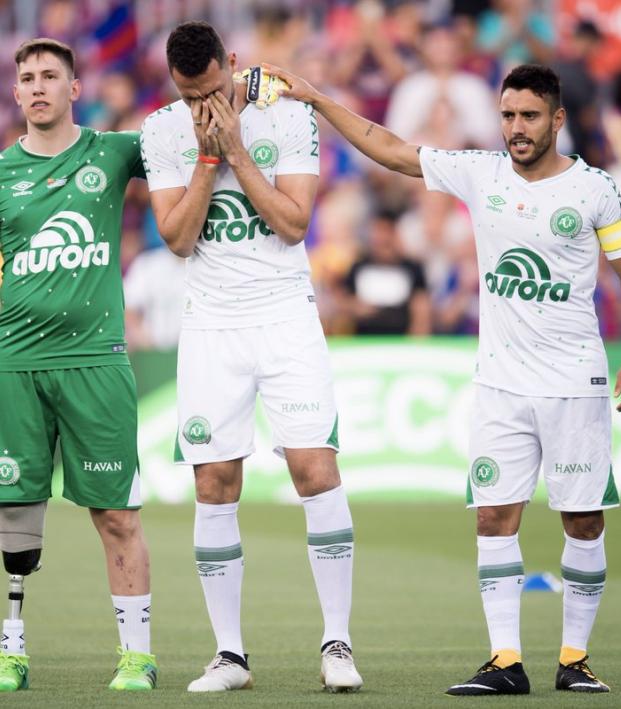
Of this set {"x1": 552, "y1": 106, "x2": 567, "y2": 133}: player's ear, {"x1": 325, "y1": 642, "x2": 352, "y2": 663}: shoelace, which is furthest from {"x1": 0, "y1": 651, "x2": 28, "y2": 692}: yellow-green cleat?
{"x1": 552, "y1": 106, "x2": 567, "y2": 133}: player's ear

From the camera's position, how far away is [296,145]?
19.4 ft

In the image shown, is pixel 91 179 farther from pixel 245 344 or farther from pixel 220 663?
pixel 220 663

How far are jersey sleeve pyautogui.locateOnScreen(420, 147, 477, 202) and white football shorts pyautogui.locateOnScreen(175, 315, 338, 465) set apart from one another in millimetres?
778

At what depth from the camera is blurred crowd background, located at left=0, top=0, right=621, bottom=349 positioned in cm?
1535

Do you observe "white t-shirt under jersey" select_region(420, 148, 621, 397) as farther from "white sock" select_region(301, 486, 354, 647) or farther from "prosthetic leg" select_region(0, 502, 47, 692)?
"prosthetic leg" select_region(0, 502, 47, 692)

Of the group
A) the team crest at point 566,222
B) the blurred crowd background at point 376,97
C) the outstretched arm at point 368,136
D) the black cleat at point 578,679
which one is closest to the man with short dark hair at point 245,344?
the outstretched arm at point 368,136

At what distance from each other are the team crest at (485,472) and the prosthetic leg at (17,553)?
1757 millimetres

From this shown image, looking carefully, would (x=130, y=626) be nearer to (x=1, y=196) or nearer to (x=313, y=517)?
(x=313, y=517)

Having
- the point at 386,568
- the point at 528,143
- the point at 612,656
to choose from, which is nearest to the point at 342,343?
the point at 386,568

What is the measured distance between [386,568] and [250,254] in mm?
5042

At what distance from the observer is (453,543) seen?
1180 centimetres

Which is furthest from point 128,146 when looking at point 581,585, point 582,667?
point 582,667

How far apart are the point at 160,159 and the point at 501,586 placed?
2.16 metres

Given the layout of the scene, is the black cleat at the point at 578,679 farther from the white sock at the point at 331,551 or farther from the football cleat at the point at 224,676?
the football cleat at the point at 224,676
